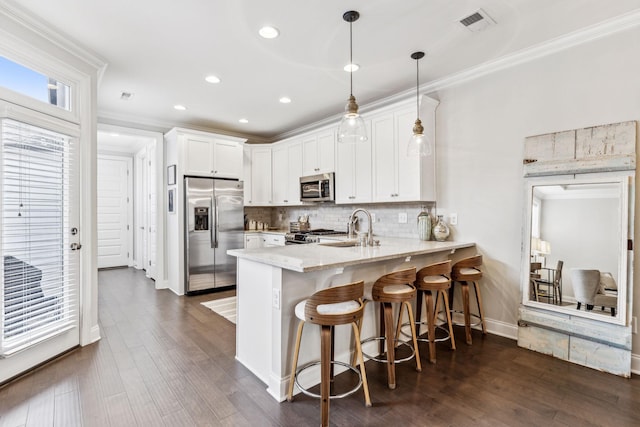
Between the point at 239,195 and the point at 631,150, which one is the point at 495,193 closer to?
the point at 631,150

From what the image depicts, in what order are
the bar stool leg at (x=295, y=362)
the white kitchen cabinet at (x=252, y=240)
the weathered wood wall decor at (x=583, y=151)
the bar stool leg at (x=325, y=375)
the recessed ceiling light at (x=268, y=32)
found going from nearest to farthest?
the bar stool leg at (x=325, y=375)
the bar stool leg at (x=295, y=362)
the weathered wood wall decor at (x=583, y=151)
the recessed ceiling light at (x=268, y=32)
the white kitchen cabinet at (x=252, y=240)

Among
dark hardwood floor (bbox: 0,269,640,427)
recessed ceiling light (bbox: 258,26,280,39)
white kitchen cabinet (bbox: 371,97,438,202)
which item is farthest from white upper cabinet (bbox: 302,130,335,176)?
dark hardwood floor (bbox: 0,269,640,427)

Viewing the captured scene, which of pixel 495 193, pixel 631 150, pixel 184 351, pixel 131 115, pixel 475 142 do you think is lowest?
pixel 184 351

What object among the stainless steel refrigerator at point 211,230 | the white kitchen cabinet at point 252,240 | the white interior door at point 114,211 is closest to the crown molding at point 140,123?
the stainless steel refrigerator at point 211,230

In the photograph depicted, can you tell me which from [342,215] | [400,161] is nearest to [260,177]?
[342,215]

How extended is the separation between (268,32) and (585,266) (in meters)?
3.33

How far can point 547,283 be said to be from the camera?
2875 millimetres

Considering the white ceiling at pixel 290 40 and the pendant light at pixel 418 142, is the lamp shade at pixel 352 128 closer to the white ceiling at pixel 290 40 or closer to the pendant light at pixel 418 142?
the pendant light at pixel 418 142

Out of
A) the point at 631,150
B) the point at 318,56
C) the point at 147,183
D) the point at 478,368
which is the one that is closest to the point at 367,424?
the point at 478,368

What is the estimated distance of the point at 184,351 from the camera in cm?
282

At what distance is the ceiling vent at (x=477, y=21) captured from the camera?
241 cm

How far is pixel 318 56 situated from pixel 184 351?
3.01 meters

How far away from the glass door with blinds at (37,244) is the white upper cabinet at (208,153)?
1981mm

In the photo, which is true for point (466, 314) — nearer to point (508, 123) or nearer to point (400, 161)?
point (400, 161)
